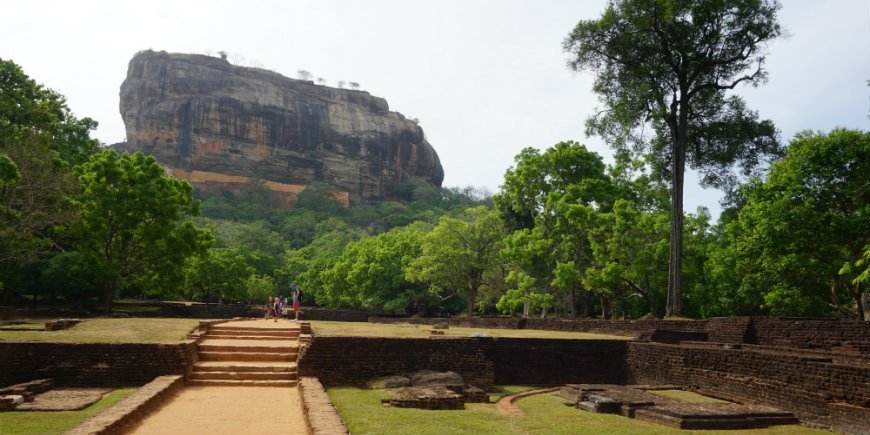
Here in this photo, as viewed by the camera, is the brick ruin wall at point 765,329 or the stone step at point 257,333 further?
the stone step at point 257,333

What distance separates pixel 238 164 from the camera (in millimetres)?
102750

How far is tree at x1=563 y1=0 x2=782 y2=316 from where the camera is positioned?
2050 cm

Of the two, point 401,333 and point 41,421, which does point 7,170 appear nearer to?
point 401,333

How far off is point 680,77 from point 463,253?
14109 millimetres

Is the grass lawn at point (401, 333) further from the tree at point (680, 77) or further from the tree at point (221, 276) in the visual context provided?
the tree at point (221, 276)

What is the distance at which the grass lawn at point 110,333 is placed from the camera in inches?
455

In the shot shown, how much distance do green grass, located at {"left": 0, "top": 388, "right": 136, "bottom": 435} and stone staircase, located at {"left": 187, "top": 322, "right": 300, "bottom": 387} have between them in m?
2.81

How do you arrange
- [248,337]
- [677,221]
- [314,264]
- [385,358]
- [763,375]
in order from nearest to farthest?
[763,375] < [385,358] < [248,337] < [677,221] < [314,264]

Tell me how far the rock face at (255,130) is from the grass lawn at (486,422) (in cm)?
9698

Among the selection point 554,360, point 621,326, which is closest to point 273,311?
point 554,360

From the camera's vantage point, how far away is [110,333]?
12906mm

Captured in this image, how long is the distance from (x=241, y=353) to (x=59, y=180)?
464 inches

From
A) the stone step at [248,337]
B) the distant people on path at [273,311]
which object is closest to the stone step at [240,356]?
the stone step at [248,337]

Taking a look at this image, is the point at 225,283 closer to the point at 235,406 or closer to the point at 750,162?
the point at 750,162
